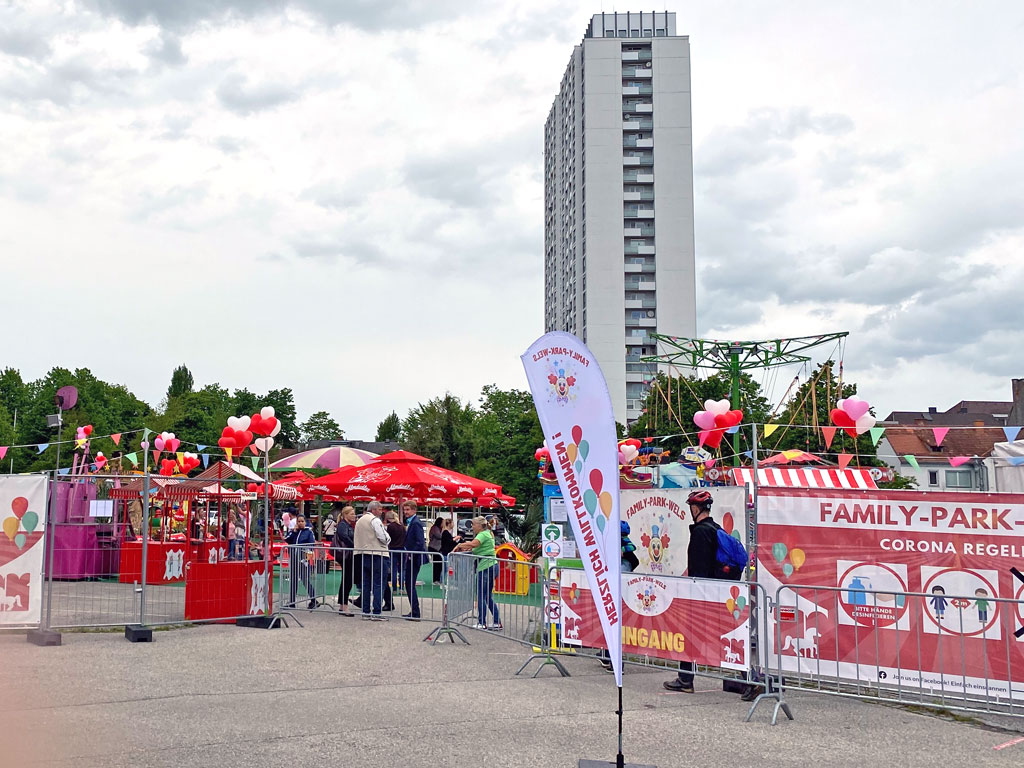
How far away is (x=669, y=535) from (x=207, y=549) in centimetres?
1203

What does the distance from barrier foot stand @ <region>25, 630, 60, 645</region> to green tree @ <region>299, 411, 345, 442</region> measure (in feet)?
327

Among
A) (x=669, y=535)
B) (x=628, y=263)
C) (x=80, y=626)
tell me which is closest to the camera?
(x=669, y=535)

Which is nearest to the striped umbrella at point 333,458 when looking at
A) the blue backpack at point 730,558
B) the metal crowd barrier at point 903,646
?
the blue backpack at point 730,558

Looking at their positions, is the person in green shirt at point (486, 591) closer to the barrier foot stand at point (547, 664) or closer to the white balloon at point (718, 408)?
the barrier foot stand at point (547, 664)

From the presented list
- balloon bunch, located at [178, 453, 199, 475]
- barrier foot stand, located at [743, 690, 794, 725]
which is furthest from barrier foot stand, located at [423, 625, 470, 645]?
balloon bunch, located at [178, 453, 199, 475]

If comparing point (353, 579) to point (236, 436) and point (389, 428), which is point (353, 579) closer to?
point (236, 436)

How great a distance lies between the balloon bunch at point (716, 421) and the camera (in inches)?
635

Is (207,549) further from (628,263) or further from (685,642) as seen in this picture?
(628,263)

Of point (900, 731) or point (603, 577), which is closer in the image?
point (603, 577)

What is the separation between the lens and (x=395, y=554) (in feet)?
48.2

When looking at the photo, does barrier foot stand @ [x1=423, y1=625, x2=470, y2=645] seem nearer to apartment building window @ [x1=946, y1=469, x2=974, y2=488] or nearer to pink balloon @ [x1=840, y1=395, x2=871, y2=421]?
pink balloon @ [x1=840, y1=395, x2=871, y2=421]

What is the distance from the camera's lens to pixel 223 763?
6.11 m

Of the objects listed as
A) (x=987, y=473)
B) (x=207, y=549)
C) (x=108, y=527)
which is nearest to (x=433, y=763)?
(x=108, y=527)

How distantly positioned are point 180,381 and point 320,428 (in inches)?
814
